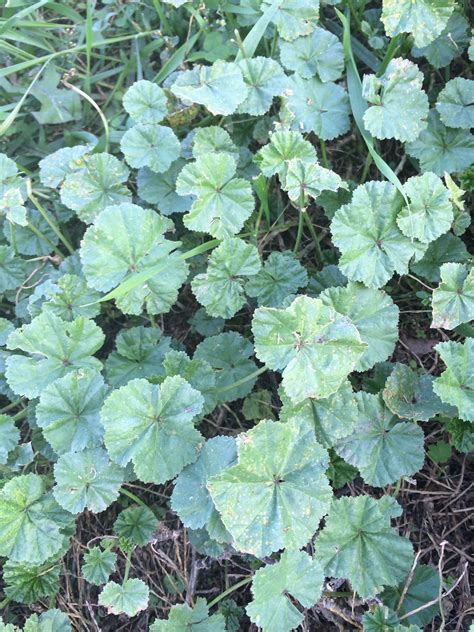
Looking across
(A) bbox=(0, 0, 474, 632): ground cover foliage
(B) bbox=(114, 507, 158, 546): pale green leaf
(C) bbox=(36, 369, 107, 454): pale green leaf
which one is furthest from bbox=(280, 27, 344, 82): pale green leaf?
(B) bbox=(114, 507, 158, 546): pale green leaf

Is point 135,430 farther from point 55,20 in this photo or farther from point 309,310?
point 55,20

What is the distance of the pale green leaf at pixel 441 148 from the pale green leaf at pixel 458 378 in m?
0.70

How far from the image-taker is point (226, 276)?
2154mm

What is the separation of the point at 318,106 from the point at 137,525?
1.57m

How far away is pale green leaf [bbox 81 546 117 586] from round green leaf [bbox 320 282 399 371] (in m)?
0.98

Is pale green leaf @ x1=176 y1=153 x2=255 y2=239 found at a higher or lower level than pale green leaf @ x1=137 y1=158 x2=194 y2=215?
higher

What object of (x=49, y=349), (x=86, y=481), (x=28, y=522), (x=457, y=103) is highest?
(x=457, y=103)

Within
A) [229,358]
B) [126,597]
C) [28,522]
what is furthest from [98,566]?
[229,358]

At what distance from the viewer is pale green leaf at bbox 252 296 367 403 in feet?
5.93

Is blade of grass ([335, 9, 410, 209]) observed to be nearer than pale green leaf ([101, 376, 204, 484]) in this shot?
No

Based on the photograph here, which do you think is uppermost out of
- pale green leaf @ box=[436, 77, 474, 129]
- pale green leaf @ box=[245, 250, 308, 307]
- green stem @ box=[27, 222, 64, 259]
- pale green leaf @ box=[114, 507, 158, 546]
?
pale green leaf @ box=[436, 77, 474, 129]

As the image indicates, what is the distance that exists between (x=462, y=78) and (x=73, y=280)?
1526mm

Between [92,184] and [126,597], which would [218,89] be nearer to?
[92,184]

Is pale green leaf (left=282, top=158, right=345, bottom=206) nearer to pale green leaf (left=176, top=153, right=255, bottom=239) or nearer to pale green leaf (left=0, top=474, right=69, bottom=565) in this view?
pale green leaf (left=176, top=153, right=255, bottom=239)
